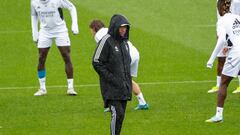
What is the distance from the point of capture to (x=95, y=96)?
1816cm

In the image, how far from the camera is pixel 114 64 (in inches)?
507

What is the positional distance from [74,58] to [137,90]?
24.8 feet

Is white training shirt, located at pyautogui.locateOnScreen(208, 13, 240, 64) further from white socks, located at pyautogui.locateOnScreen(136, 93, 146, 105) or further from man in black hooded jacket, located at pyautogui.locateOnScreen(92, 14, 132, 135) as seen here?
man in black hooded jacket, located at pyautogui.locateOnScreen(92, 14, 132, 135)

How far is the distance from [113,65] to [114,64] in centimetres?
2

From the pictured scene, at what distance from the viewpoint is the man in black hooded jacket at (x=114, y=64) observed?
1281cm

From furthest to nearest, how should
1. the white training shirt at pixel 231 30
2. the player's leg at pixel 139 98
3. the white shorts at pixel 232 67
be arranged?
the player's leg at pixel 139 98 < the white shorts at pixel 232 67 < the white training shirt at pixel 231 30

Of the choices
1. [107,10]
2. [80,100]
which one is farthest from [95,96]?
[107,10]

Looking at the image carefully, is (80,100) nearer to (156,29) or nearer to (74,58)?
(74,58)

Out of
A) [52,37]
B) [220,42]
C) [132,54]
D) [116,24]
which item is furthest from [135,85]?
[116,24]

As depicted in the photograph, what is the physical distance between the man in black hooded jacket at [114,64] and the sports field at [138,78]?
70.1 inches

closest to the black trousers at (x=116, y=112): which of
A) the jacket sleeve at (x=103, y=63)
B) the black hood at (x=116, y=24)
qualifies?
the jacket sleeve at (x=103, y=63)

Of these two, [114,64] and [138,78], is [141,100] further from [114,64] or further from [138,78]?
[138,78]

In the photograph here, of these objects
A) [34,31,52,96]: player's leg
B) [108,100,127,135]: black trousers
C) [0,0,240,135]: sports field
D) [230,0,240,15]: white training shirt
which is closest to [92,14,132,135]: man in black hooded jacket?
[108,100,127,135]: black trousers

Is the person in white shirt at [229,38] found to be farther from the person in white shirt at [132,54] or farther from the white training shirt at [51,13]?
the white training shirt at [51,13]
